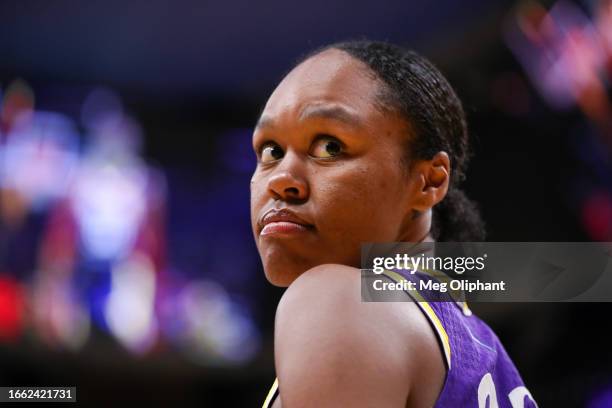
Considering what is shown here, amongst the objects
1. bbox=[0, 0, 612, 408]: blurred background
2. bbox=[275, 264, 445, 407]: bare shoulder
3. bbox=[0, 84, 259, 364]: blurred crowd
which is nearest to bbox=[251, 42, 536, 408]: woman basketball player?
bbox=[275, 264, 445, 407]: bare shoulder

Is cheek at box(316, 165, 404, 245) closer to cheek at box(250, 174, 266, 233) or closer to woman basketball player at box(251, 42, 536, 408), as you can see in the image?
woman basketball player at box(251, 42, 536, 408)

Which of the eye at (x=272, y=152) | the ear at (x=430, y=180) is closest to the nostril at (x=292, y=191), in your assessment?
the eye at (x=272, y=152)

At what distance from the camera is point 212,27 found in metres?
8.87

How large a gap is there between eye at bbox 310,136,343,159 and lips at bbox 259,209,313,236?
4.3 inches

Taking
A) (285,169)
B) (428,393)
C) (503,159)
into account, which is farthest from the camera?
(503,159)

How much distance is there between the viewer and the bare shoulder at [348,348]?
990 millimetres

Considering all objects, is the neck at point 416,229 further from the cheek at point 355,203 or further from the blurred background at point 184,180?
the blurred background at point 184,180

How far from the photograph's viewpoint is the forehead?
1352 mm

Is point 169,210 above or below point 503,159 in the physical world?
above

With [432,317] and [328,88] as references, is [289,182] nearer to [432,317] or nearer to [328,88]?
[328,88]

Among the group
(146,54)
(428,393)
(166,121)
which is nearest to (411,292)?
(428,393)

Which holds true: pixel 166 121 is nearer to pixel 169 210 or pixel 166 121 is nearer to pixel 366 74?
pixel 169 210

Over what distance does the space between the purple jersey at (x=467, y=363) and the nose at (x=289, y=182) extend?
0.68 feet

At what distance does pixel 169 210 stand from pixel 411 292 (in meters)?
8.70
